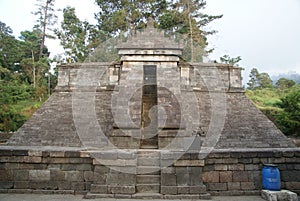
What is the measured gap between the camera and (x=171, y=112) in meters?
9.21

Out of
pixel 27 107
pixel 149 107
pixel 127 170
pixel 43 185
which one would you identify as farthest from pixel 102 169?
pixel 27 107

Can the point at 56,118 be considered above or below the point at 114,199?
above

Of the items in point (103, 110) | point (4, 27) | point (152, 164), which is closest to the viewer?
point (152, 164)

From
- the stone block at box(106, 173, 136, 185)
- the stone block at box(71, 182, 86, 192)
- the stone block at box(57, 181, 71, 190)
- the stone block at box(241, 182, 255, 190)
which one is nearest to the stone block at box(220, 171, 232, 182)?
the stone block at box(241, 182, 255, 190)

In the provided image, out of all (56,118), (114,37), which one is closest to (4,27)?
(114,37)

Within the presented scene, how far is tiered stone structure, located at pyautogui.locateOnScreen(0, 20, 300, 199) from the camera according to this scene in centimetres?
413

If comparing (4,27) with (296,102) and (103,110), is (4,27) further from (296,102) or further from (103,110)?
(296,102)

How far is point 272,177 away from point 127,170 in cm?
255

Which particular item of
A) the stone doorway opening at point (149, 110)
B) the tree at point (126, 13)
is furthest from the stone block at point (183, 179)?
the tree at point (126, 13)

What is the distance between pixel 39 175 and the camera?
4.20 meters

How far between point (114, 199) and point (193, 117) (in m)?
6.63

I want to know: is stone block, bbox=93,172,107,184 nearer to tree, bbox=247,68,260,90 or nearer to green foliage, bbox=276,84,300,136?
green foliage, bbox=276,84,300,136

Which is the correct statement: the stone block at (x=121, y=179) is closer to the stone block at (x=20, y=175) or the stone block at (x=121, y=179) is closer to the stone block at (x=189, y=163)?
the stone block at (x=189, y=163)

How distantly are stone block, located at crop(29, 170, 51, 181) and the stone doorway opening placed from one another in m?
4.58
